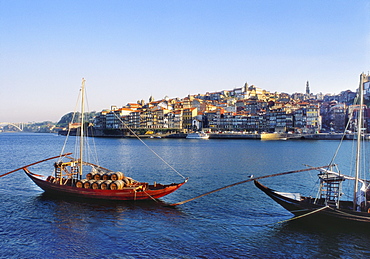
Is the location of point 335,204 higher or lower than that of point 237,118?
lower

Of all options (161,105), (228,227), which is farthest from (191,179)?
(161,105)

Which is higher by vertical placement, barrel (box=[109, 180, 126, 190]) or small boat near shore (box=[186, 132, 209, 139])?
small boat near shore (box=[186, 132, 209, 139])

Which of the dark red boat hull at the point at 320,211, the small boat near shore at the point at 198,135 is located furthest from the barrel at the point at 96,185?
the small boat near shore at the point at 198,135

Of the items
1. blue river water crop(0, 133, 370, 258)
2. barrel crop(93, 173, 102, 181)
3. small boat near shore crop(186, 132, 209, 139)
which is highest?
small boat near shore crop(186, 132, 209, 139)

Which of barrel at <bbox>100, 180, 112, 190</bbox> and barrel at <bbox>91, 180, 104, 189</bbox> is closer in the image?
barrel at <bbox>100, 180, 112, 190</bbox>

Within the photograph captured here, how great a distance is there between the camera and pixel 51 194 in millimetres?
23172

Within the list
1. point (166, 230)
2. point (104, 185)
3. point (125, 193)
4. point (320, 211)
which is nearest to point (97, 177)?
point (104, 185)

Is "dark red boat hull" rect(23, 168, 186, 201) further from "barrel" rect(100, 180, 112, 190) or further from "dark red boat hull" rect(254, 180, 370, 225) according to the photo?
"dark red boat hull" rect(254, 180, 370, 225)

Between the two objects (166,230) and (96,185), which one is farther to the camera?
(96,185)

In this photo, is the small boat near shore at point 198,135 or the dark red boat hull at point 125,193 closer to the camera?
the dark red boat hull at point 125,193

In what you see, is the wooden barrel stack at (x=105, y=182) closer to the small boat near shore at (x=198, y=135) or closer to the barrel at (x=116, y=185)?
the barrel at (x=116, y=185)

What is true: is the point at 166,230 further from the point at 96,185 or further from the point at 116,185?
the point at 96,185

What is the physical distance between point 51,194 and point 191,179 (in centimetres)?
1202

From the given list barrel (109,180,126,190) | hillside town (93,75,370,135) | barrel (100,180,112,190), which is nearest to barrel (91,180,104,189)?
barrel (100,180,112,190)
